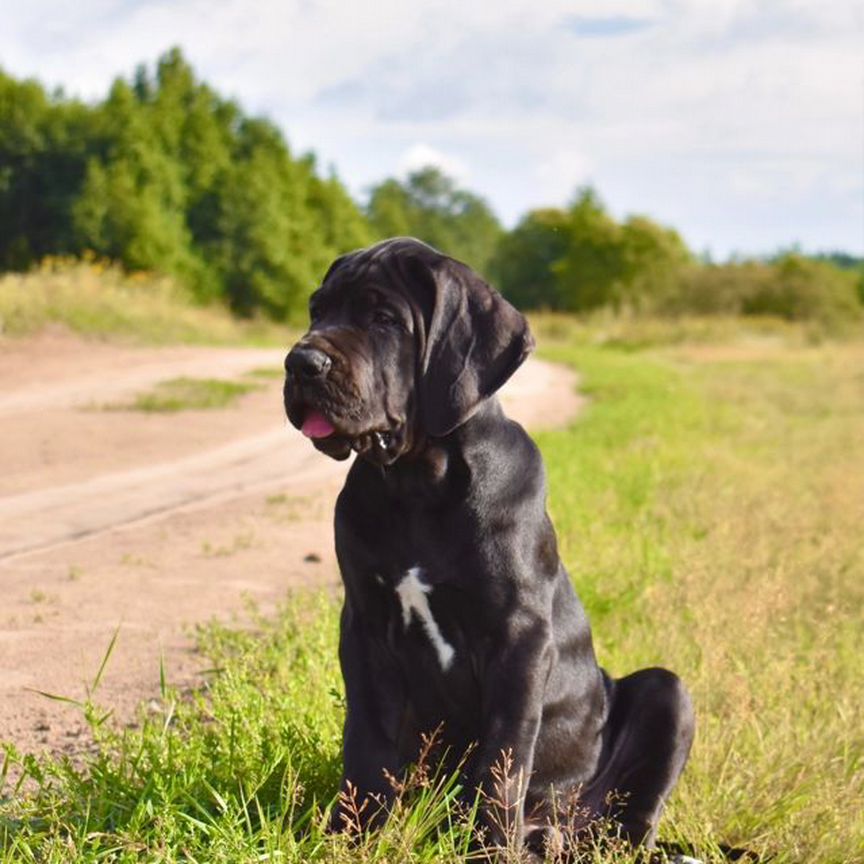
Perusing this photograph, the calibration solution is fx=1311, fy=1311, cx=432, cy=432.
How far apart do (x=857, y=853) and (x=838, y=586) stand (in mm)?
3639

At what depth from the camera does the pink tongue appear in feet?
9.95

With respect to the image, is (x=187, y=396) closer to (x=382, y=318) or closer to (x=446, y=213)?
(x=382, y=318)

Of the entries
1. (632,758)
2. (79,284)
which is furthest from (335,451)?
(79,284)

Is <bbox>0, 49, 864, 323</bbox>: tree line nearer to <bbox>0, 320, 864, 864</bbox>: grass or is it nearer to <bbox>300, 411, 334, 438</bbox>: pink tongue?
<bbox>0, 320, 864, 864</bbox>: grass

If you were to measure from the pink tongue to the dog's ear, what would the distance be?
250mm

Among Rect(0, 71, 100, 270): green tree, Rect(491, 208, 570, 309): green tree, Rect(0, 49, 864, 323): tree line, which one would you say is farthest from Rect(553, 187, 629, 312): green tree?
Rect(0, 71, 100, 270): green tree

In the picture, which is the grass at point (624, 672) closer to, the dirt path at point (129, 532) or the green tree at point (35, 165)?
the dirt path at point (129, 532)

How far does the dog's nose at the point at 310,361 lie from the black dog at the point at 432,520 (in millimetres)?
16

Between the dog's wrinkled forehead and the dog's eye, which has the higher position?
the dog's wrinkled forehead

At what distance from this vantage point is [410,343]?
3.12 metres

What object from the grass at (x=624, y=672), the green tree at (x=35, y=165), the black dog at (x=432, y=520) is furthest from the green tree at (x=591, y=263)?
the black dog at (x=432, y=520)

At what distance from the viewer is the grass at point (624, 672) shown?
3213 mm

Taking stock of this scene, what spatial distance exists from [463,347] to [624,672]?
2444 mm

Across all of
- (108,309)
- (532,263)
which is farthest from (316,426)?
(532,263)
